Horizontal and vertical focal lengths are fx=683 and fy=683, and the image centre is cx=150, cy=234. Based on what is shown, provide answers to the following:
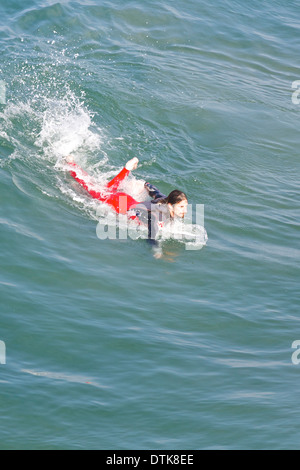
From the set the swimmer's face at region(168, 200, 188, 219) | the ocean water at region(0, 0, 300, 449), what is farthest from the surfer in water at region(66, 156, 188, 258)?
the ocean water at region(0, 0, 300, 449)

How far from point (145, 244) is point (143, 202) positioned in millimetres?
705

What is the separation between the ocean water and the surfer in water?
0.63 ft

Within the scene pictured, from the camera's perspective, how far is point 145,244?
9.22m

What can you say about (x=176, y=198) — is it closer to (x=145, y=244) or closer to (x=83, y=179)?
(x=145, y=244)

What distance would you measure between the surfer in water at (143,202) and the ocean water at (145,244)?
0.63ft

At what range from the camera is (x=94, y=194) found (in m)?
9.78

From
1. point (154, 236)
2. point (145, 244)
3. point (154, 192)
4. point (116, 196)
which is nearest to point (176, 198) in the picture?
point (154, 236)

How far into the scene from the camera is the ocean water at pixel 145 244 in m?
6.23

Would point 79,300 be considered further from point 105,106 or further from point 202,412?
point 105,106

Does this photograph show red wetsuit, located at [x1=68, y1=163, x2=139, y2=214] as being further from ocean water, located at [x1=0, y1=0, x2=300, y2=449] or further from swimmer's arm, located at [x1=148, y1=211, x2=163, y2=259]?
swimmer's arm, located at [x1=148, y1=211, x2=163, y2=259]

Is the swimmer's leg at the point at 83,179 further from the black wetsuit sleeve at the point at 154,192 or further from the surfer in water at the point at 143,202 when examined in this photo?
the black wetsuit sleeve at the point at 154,192

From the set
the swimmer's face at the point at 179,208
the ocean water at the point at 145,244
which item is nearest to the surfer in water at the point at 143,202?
the swimmer's face at the point at 179,208

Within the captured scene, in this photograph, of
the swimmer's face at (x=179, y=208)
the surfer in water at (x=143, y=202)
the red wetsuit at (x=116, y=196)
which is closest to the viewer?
the swimmer's face at (x=179, y=208)

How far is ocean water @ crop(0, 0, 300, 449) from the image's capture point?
6234 mm
